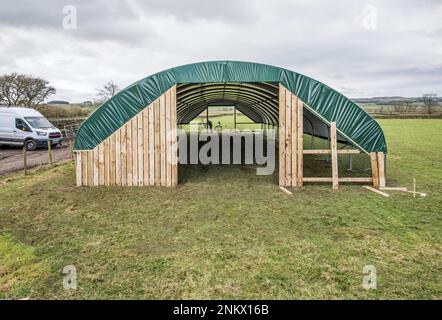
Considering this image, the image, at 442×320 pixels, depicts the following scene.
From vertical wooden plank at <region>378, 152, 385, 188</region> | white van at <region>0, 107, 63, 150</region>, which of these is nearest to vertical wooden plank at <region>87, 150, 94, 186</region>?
vertical wooden plank at <region>378, 152, 385, 188</region>

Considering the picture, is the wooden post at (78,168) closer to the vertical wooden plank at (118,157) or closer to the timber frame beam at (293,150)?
the vertical wooden plank at (118,157)

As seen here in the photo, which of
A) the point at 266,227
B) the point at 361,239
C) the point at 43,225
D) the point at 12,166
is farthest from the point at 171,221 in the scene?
the point at 12,166

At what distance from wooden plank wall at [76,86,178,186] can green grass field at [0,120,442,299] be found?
436mm

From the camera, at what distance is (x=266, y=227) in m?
5.36

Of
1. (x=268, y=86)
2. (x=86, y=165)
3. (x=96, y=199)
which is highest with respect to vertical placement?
(x=268, y=86)

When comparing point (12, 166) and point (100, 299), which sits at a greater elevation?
point (12, 166)

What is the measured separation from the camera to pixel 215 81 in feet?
26.6

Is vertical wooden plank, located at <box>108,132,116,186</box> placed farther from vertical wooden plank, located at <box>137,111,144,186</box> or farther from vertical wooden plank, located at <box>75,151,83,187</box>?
vertical wooden plank, located at <box>75,151,83,187</box>

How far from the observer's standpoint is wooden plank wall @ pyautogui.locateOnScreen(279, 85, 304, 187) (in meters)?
8.20

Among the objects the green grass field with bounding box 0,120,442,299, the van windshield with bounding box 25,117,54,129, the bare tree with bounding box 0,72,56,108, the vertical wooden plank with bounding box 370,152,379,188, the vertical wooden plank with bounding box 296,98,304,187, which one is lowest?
the green grass field with bounding box 0,120,442,299

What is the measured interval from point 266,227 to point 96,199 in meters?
3.89

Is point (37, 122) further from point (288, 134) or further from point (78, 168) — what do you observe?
point (288, 134)

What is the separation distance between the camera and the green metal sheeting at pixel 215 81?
8.02 m
